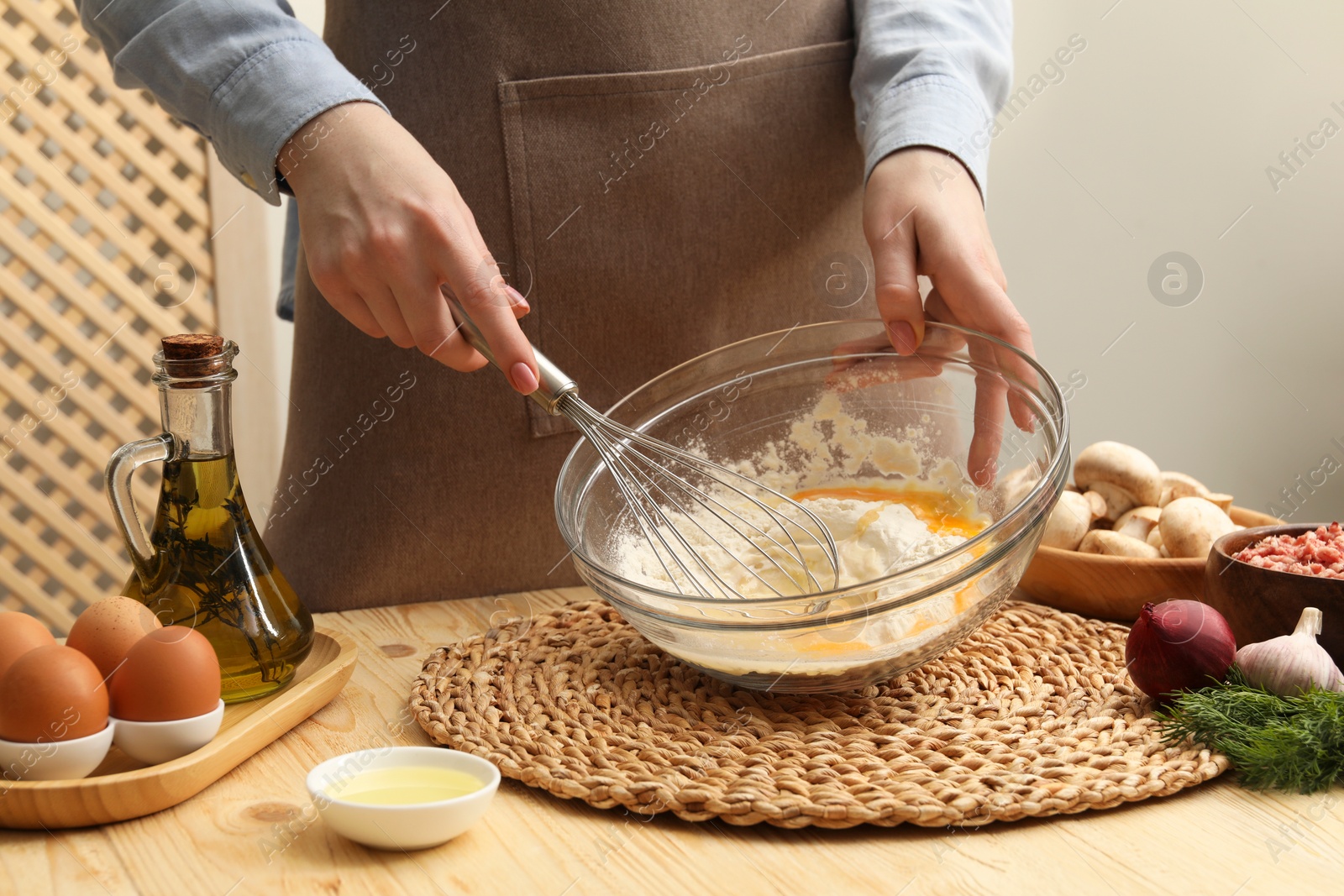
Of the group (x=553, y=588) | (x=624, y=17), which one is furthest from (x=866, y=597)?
(x=624, y=17)

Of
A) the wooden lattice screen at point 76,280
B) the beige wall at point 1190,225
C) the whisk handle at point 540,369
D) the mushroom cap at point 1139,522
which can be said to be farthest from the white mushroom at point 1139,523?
the wooden lattice screen at point 76,280

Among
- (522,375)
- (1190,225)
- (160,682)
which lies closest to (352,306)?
(522,375)

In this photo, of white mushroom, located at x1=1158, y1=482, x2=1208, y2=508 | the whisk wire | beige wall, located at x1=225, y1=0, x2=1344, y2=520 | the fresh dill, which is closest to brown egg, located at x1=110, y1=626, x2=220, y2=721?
the whisk wire

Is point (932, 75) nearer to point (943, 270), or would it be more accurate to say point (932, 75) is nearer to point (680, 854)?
point (943, 270)

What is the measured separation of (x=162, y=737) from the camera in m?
0.51

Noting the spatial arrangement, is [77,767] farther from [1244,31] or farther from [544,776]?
[1244,31]

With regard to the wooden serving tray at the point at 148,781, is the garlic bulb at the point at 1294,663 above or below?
above

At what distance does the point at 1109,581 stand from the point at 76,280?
224cm

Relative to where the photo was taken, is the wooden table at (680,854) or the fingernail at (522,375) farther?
the fingernail at (522,375)

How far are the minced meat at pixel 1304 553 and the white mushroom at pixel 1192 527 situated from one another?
0.26 ft

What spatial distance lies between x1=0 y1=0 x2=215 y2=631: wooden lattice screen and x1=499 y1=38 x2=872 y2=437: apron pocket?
1.65 m

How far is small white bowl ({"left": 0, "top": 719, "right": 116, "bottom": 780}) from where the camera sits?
49 cm

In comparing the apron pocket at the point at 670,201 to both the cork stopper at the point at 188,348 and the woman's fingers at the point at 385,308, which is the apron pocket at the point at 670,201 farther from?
the cork stopper at the point at 188,348

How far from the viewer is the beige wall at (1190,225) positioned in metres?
1.66
